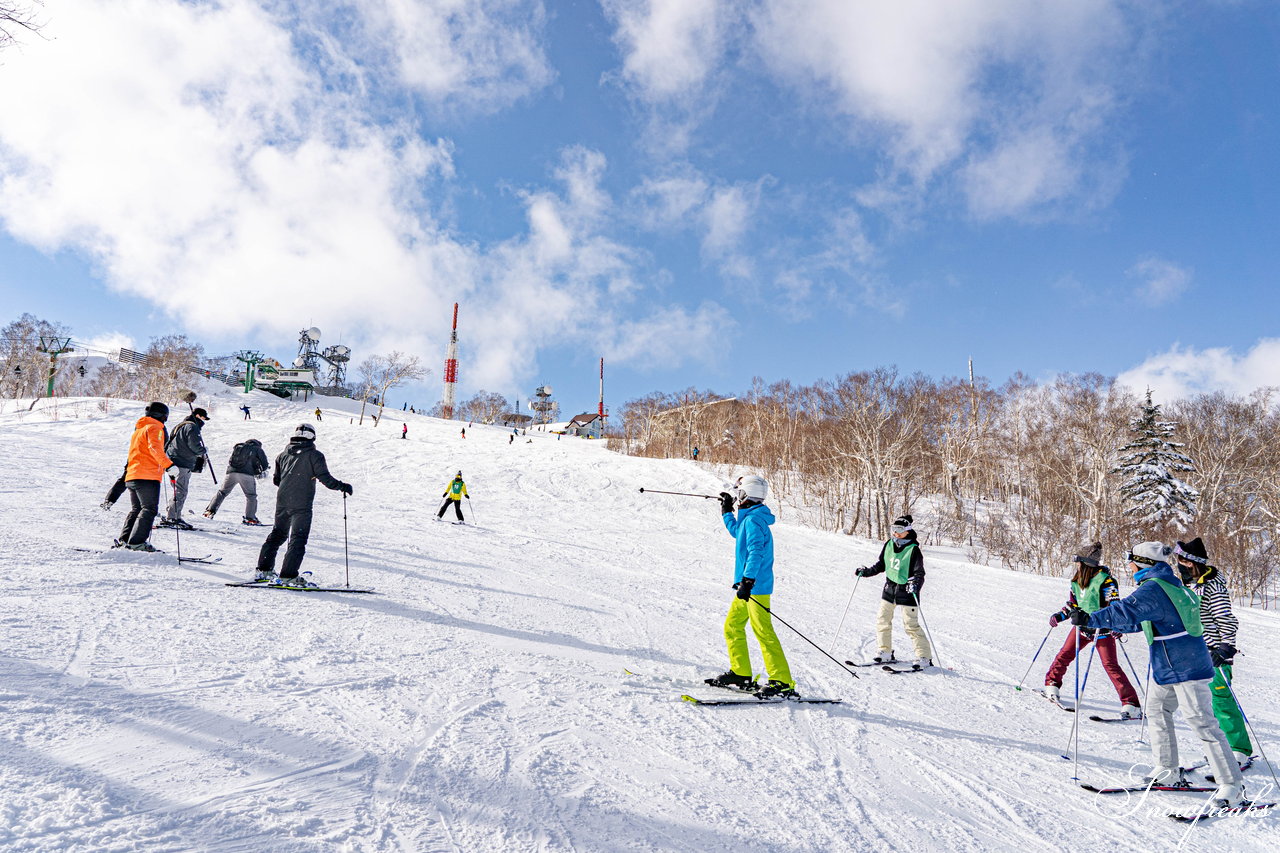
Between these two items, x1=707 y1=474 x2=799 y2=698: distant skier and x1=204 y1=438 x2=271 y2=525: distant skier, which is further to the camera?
x1=204 y1=438 x2=271 y2=525: distant skier

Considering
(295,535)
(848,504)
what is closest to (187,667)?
(295,535)

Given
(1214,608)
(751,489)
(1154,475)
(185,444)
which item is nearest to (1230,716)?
(1214,608)

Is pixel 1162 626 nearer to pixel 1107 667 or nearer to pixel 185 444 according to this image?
pixel 1107 667

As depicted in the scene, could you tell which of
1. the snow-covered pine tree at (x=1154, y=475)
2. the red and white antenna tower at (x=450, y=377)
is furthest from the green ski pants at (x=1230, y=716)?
the red and white antenna tower at (x=450, y=377)

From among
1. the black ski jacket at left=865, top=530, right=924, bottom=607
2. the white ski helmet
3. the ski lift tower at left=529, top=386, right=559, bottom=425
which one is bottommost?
the black ski jacket at left=865, top=530, right=924, bottom=607

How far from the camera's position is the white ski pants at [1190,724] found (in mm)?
4160

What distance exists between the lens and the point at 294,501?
6.92 metres

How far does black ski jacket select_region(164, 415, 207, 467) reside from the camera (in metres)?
9.27

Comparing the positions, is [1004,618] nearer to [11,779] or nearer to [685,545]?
[685,545]

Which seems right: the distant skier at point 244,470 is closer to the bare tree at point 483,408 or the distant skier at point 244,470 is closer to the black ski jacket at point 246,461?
the black ski jacket at point 246,461

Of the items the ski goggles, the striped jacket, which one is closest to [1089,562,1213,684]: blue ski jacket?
the striped jacket

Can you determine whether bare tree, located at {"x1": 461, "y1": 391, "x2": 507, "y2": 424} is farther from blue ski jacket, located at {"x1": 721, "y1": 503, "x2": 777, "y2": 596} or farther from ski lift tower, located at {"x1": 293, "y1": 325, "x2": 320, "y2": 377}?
blue ski jacket, located at {"x1": 721, "y1": 503, "x2": 777, "y2": 596}

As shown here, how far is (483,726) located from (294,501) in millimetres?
4420

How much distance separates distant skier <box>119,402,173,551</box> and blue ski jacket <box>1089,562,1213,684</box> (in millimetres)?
10383
